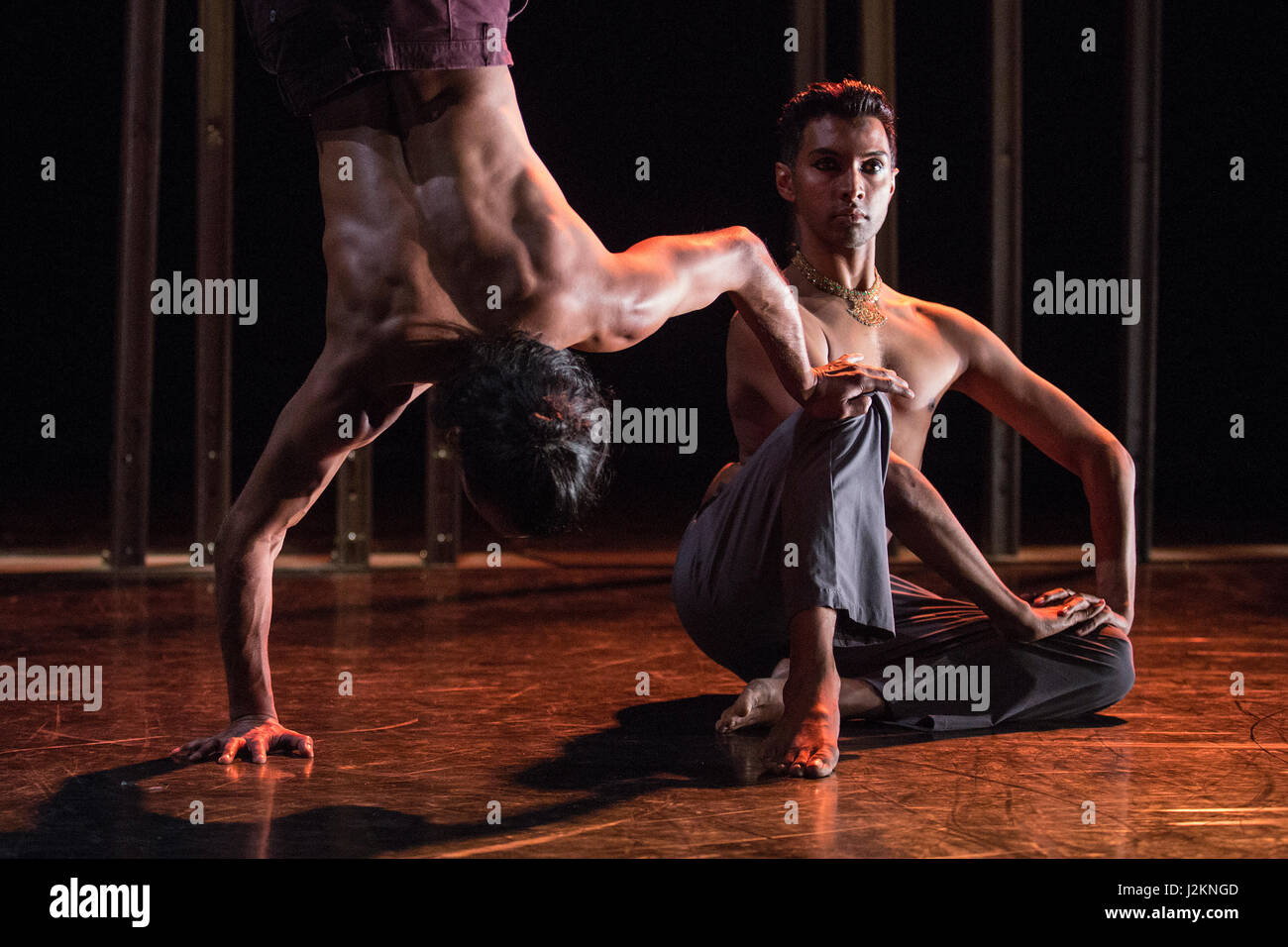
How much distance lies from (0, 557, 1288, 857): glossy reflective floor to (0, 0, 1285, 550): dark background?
7.74 ft

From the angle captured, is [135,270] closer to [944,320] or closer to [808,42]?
[808,42]

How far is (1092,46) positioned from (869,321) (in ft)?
14.2

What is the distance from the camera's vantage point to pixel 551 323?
1954mm

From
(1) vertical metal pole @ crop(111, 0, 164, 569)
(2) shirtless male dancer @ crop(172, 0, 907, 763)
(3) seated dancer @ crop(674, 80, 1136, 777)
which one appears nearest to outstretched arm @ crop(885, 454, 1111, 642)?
(3) seated dancer @ crop(674, 80, 1136, 777)

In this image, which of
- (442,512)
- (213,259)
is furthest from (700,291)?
(213,259)

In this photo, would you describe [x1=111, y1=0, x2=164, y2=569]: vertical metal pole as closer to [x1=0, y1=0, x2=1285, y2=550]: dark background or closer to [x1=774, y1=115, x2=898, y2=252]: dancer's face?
[x1=0, y1=0, x2=1285, y2=550]: dark background

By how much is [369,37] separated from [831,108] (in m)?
0.98

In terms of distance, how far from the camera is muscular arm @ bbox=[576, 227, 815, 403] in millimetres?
2000

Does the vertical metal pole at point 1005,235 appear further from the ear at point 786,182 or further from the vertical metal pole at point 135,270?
the vertical metal pole at point 135,270

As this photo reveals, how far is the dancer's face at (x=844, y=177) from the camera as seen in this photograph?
2580 mm

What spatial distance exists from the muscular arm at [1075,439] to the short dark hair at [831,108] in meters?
0.40

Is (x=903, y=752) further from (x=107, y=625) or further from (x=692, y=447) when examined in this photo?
(x=692, y=447)

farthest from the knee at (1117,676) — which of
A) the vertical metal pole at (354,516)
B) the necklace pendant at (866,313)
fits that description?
the vertical metal pole at (354,516)

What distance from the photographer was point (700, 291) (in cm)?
210
